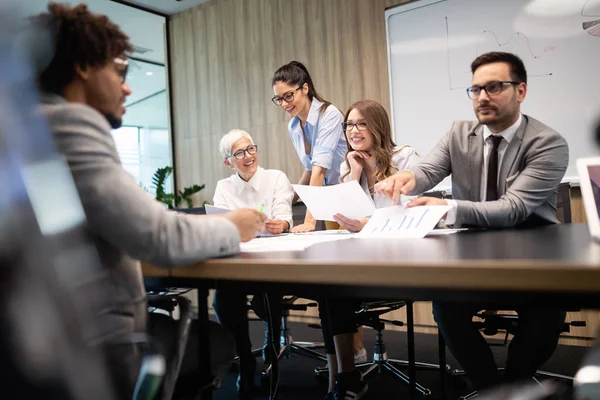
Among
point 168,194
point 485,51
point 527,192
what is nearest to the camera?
point 527,192

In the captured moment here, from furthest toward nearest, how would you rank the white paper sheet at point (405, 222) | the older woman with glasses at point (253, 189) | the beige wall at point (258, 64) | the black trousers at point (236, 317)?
the beige wall at point (258, 64)
the older woman with glasses at point (253, 189)
the black trousers at point (236, 317)
the white paper sheet at point (405, 222)

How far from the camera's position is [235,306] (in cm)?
230

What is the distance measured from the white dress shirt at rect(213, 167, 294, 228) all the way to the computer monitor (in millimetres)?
1978

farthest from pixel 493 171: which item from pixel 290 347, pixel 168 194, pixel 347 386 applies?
pixel 168 194

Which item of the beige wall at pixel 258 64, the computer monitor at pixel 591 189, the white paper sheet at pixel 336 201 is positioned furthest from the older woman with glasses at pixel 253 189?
the computer monitor at pixel 591 189

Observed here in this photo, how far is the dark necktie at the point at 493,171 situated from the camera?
1.78 m

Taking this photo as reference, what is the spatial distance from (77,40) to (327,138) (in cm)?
228

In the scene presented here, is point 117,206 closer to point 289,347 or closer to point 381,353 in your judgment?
point 381,353

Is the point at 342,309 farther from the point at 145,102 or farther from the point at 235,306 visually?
the point at 145,102

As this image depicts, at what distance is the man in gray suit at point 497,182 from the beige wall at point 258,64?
2.07m

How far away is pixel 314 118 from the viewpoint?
298cm

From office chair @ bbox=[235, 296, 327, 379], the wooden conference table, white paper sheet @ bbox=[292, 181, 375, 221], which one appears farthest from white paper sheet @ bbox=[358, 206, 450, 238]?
office chair @ bbox=[235, 296, 327, 379]

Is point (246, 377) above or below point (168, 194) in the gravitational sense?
below

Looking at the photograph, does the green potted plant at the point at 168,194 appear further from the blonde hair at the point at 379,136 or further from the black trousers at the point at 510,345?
the black trousers at the point at 510,345
